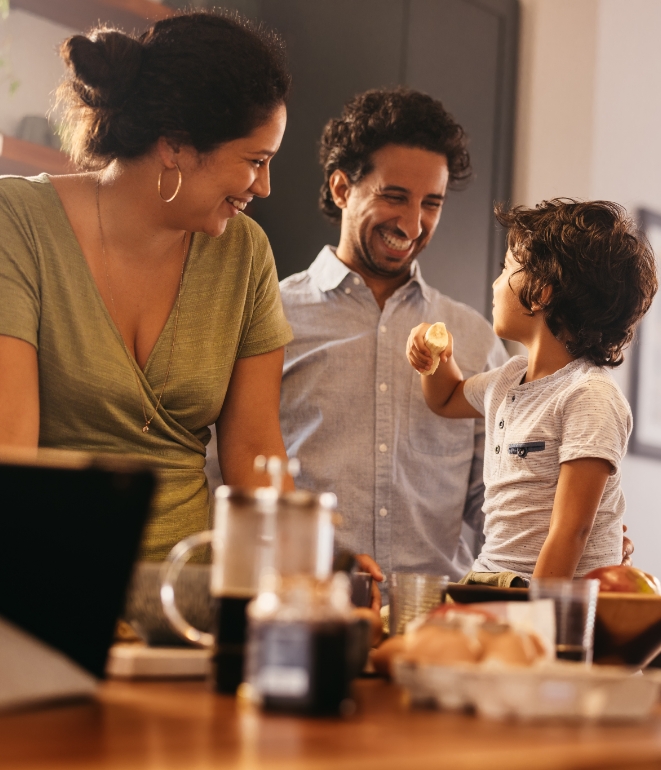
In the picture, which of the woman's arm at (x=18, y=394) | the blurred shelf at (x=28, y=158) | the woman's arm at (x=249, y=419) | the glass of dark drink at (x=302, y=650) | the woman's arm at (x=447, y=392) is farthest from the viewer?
the blurred shelf at (x=28, y=158)

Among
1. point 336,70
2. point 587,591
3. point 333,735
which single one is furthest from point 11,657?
point 336,70

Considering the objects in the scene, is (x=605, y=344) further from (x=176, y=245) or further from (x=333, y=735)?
(x=333, y=735)

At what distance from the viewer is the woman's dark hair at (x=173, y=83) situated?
1.66 metres

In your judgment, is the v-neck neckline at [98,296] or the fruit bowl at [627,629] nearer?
the fruit bowl at [627,629]

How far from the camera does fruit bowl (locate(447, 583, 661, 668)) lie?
98 cm

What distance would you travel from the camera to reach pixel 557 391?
1879 millimetres

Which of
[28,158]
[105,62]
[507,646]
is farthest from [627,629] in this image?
[28,158]

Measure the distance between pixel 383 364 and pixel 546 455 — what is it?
0.62m

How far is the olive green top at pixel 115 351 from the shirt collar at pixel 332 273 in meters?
0.54

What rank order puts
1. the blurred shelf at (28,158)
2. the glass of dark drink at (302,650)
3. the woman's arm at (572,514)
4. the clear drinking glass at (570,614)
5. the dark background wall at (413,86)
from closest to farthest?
the glass of dark drink at (302,650) < the clear drinking glass at (570,614) < the woman's arm at (572,514) < the blurred shelf at (28,158) < the dark background wall at (413,86)

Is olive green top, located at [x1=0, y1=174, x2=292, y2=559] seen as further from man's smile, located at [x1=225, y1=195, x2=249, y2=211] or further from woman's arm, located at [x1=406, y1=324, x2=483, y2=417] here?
woman's arm, located at [x1=406, y1=324, x2=483, y2=417]

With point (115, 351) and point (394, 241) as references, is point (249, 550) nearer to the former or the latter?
point (115, 351)

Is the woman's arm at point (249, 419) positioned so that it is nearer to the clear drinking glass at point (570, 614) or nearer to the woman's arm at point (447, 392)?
the woman's arm at point (447, 392)

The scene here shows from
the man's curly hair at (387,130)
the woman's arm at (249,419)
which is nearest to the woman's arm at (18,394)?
the woman's arm at (249,419)
